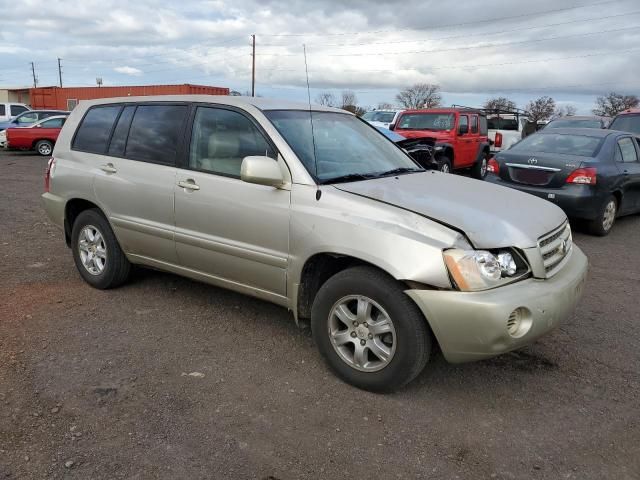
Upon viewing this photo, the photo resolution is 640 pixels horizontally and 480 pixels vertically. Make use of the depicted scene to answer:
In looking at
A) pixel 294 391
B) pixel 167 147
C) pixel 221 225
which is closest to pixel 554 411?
pixel 294 391

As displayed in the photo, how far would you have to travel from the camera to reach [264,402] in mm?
3156

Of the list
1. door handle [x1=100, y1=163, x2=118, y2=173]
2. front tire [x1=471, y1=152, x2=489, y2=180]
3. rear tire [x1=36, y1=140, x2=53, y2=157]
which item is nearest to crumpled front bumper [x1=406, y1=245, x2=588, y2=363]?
door handle [x1=100, y1=163, x2=118, y2=173]

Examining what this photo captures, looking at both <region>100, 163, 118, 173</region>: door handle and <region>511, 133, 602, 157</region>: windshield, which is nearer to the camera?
<region>100, 163, 118, 173</region>: door handle

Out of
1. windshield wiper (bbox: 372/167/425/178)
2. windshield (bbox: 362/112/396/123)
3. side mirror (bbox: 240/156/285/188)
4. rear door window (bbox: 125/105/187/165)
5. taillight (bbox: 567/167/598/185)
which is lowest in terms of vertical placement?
taillight (bbox: 567/167/598/185)

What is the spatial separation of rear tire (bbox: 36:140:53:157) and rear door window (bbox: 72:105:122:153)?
49.6 ft

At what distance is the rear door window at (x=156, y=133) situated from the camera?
4215mm

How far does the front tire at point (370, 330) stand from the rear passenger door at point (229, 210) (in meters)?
0.43

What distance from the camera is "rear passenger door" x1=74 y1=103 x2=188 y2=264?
13.8 ft

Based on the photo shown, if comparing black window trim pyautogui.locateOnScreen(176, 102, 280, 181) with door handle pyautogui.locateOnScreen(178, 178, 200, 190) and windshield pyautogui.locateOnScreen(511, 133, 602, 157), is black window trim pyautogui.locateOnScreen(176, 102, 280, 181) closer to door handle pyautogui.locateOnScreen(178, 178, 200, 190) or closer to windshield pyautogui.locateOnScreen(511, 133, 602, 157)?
door handle pyautogui.locateOnScreen(178, 178, 200, 190)

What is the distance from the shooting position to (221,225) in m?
3.81

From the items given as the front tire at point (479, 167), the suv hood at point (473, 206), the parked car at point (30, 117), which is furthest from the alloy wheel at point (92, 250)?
the parked car at point (30, 117)

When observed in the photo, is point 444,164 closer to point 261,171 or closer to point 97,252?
point 97,252

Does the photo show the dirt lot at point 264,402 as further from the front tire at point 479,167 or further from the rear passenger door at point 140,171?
the front tire at point 479,167

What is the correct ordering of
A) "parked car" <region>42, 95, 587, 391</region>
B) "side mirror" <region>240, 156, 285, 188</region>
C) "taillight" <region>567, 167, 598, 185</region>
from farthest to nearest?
"taillight" <region>567, 167, 598, 185</region>, "side mirror" <region>240, 156, 285, 188</region>, "parked car" <region>42, 95, 587, 391</region>
